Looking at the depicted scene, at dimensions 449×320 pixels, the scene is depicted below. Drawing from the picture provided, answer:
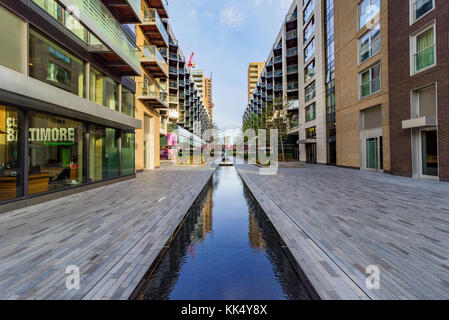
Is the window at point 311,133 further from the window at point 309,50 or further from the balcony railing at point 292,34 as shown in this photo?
the balcony railing at point 292,34

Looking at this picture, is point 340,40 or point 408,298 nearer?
point 408,298

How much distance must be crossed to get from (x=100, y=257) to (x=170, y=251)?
1086 mm

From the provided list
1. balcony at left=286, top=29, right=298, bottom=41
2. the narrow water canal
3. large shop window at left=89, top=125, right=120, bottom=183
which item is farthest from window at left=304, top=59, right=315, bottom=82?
the narrow water canal

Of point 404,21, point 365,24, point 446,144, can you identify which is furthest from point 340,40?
point 446,144

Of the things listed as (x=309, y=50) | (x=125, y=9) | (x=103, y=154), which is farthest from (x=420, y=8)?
(x=103, y=154)

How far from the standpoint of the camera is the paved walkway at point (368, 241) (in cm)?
274

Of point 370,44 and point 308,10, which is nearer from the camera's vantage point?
point 370,44

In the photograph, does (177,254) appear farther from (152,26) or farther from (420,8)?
(152,26)

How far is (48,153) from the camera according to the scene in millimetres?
8320

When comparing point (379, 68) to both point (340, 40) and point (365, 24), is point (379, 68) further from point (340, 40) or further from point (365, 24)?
point (340, 40)

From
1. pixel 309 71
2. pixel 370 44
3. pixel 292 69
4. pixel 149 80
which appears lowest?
pixel 149 80

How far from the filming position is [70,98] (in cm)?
805

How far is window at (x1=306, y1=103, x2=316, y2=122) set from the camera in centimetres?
2862

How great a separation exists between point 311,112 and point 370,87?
12174 millimetres
